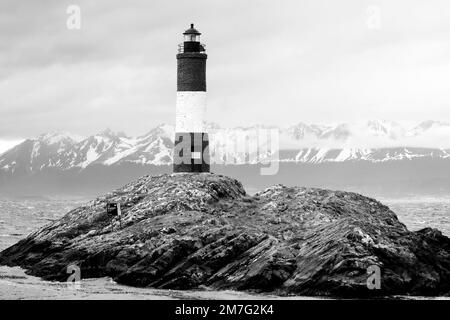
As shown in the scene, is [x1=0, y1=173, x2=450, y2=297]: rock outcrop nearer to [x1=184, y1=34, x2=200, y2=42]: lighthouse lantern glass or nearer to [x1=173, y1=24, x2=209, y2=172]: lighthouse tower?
[x1=173, y1=24, x2=209, y2=172]: lighthouse tower

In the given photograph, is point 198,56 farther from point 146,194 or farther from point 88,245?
point 88,245

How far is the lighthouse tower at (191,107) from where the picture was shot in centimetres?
7156

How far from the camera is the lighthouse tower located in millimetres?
71562

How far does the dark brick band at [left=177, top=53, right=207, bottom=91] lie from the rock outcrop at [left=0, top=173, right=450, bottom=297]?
6768mm

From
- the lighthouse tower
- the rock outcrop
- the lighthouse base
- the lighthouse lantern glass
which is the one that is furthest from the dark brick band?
the rock outcrop

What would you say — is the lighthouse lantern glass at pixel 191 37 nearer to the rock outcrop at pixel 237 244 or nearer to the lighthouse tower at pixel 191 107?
the lighthouse tower at pixel 191 107

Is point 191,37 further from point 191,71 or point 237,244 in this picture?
point 237,244

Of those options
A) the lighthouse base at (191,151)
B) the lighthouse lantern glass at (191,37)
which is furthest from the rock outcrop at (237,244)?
the lighthouse lantern glass at (191,37)

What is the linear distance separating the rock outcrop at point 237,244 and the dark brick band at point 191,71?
6768 mm

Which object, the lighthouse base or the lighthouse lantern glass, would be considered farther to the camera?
the lighthouse base

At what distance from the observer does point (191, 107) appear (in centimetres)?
7238

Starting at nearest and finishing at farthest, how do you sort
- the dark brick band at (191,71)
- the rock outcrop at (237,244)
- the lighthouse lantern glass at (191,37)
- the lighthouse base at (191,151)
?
the rock outcrop at (237,244) → the dark brick band at (191,71) → the lighthouse lantern glass at (191,37) → the lighthouse base at (191,151)

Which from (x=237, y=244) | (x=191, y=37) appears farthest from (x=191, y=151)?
(x=237, y=244)
